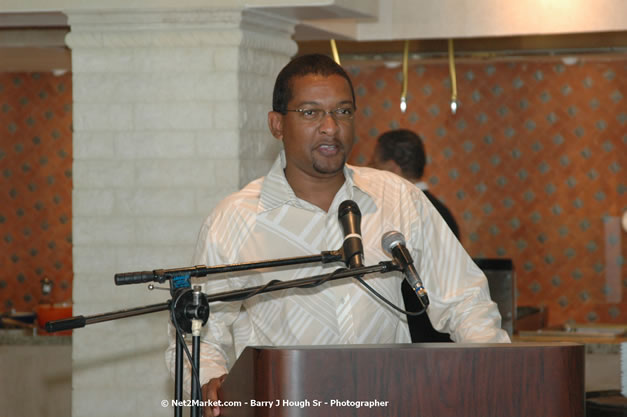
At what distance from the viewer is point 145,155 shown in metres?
4.08

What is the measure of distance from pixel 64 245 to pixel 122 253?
11.3 feet

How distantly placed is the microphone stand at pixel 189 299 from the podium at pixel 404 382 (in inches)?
8.2

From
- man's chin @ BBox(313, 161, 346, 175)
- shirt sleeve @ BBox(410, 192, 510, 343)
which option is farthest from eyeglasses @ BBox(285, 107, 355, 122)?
shirt sleeve @ BBox(410, 192, 510, 343)

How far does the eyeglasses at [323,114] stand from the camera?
2.34 metres

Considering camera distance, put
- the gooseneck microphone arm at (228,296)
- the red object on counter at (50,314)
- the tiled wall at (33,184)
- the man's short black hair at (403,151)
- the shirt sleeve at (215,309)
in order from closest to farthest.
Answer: the gooseneck microphone arm at (228,296), the shirt sleeve at (215,309), the man's short black hair at (403,151), the red object on counter at (50,314), the tiled wall at (33,184)

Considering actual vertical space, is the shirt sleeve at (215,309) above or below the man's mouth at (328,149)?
below

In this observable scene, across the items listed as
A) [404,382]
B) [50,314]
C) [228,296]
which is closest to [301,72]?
[228,296]

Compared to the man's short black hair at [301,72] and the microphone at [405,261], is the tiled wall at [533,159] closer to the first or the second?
the man's short black hair at [301,72]

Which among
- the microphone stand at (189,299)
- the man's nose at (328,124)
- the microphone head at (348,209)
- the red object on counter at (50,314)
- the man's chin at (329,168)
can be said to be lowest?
the red object on counter at (50,314)

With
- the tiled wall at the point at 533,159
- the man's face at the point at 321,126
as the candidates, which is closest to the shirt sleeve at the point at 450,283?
the man's face at the point at 321,126

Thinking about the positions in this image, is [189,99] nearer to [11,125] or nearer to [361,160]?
[361,160]

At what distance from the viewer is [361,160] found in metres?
6.98

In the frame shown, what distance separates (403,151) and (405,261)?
285cm

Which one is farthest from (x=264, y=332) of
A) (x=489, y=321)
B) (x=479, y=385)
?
(x=479, y=385)
